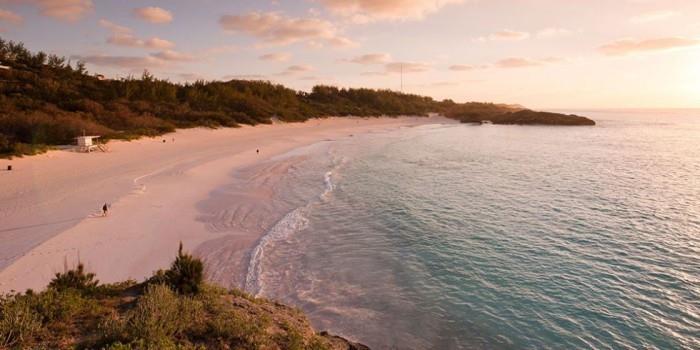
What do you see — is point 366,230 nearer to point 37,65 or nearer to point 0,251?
point 0,251

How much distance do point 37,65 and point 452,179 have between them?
45056 millimetres

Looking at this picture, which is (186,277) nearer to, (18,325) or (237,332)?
(237,332)

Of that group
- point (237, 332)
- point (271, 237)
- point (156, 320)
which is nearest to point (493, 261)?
point (271, 237)

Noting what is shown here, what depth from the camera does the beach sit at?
8.53 metres

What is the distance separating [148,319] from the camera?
466cm

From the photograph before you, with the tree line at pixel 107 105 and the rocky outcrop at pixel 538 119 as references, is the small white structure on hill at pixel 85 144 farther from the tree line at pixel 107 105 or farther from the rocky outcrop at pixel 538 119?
the rocky outcrop at pixel 538 119

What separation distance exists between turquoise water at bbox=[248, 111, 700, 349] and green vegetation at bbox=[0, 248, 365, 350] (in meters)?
1.68

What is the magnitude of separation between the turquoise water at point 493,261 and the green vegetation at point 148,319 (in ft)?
5.51

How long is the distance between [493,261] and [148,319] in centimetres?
837

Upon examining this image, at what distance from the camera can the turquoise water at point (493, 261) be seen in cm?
719

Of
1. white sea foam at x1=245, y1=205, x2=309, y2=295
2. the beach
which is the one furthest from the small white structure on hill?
white sea foam at x1=245, y1=205, x2=309, y2=295

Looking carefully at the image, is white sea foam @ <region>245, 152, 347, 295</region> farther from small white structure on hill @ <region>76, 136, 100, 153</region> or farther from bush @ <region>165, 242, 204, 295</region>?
small white structure on hill @ <region>76, 136, 100, 153</region>

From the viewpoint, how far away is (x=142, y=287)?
637cm

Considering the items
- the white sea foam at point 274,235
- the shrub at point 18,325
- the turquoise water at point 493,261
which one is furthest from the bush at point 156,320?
the white sea foam at point 274,235
